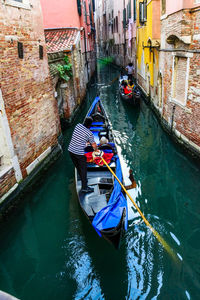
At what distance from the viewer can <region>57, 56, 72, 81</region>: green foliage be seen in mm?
7295

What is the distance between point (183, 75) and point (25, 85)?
343 centimetres

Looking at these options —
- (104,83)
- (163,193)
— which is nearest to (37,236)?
(163,193)

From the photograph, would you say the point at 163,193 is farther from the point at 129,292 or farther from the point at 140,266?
the point at 129,292

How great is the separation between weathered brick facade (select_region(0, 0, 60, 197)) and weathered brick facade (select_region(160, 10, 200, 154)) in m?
2.89

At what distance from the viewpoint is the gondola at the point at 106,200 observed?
2777 millimetres

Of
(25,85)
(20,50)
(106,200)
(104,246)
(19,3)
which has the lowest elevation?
(104,246)

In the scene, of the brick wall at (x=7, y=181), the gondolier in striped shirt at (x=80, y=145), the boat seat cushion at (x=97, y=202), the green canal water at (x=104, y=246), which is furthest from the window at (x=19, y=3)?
the boat seat cushion at (x=97, y=202)

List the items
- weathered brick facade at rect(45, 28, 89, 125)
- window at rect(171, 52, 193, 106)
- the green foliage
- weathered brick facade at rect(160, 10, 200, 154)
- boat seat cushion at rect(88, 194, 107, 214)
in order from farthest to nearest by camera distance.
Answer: the green foliage, weathered brick facade at rect(45, 28, 89, 125), window at rect(171, 52, 193, 106), weathered brick facade at rect(160, 10, 200, 154), boat seat cushion at rect(88, 194, 107, 214)

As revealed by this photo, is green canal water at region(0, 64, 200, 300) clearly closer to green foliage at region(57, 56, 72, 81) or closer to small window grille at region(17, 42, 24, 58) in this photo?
small window grille at region(17, 42, 24, 58)

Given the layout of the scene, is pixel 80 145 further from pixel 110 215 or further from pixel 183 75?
pixel 183 75

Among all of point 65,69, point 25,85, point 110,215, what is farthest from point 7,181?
point 65,69

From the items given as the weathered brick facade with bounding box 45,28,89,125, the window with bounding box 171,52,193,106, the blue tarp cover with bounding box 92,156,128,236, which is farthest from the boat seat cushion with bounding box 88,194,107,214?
the weathered brick facade with bounding box 45,28,89,125

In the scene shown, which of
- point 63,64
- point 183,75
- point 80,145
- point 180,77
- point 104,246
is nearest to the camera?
point 104,246

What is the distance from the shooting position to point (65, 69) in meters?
7.78
